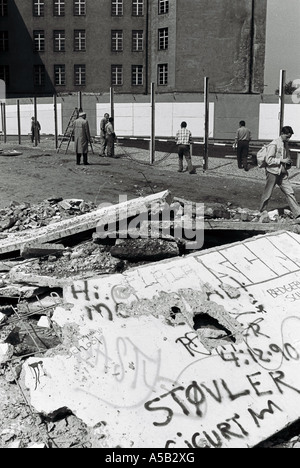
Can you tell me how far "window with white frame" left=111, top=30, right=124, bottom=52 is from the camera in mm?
53656

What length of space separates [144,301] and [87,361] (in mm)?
953

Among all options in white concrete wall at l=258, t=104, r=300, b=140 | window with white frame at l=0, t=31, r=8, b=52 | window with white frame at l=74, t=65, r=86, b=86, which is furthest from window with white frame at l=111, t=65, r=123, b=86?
white concrete wall at l=258, t=104, r=300, b=140

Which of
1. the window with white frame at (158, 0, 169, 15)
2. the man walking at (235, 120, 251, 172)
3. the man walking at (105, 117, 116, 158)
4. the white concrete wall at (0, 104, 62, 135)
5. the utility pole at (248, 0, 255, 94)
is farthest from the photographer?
the window with white frame at (158, 0, 169, 15)

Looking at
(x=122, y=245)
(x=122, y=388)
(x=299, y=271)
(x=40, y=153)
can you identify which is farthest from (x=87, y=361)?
(x=40, y=153)

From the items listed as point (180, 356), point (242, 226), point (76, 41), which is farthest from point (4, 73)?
point (180, 356)

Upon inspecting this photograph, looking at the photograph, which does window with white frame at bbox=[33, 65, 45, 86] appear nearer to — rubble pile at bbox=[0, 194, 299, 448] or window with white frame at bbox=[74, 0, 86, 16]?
window with white frame at bbox=[74, 0, 86, 16]

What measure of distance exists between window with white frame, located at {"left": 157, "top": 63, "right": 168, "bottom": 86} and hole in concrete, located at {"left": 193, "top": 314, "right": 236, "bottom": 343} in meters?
45.0

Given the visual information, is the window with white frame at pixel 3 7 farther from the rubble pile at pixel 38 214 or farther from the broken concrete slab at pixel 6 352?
the broken concrete slab at pixel 6 352

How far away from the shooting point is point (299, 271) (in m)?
6.63

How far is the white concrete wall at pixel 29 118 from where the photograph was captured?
43.8m

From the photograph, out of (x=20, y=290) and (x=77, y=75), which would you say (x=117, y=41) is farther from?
(x=20, y=290)

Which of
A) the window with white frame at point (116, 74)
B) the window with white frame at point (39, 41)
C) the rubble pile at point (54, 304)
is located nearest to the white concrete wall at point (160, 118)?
the window with white frame at point (116, 74)

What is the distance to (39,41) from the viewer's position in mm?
54469

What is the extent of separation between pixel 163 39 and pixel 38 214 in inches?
1630
